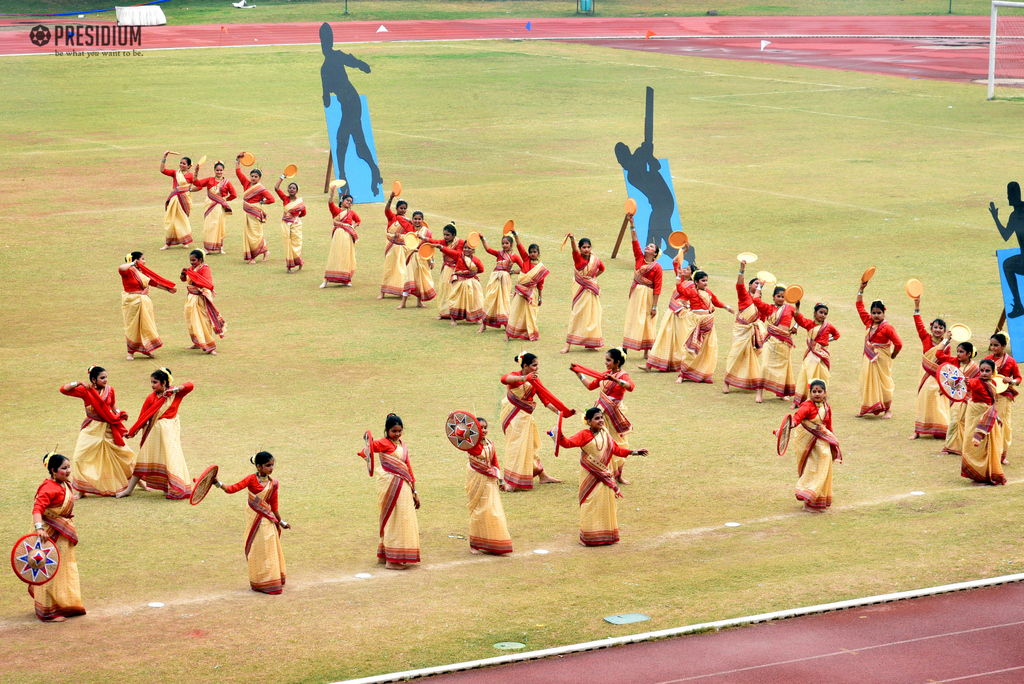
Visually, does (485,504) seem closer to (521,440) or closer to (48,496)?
(521,440)

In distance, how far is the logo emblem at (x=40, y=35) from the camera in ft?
176

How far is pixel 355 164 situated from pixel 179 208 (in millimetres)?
5132

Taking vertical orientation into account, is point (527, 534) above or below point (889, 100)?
below

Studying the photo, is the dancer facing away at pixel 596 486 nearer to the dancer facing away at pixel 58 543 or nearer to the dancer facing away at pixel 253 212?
the dancer facing away at pixel 58 543

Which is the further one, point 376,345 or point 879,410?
point 376,345

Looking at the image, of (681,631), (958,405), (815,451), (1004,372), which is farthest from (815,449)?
(681,631)

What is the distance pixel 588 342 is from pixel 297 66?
34.0 metres

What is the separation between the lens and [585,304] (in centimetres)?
1770

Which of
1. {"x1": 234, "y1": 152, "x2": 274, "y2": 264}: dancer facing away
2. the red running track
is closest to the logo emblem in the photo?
{"x1": 234, "y1": 152, "x2": 274, "y2": 264}: dancer facing away

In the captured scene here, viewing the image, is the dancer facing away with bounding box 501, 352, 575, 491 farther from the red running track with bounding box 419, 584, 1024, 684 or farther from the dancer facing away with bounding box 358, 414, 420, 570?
the red running track with bounding box 419, 584, 1024, 684

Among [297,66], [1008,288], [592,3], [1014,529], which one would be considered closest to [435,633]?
[1014,529]

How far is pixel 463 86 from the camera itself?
4481 centimetres

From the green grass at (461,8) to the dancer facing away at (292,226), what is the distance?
42340mm

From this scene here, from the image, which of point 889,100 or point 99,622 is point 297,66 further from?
point 99,622
